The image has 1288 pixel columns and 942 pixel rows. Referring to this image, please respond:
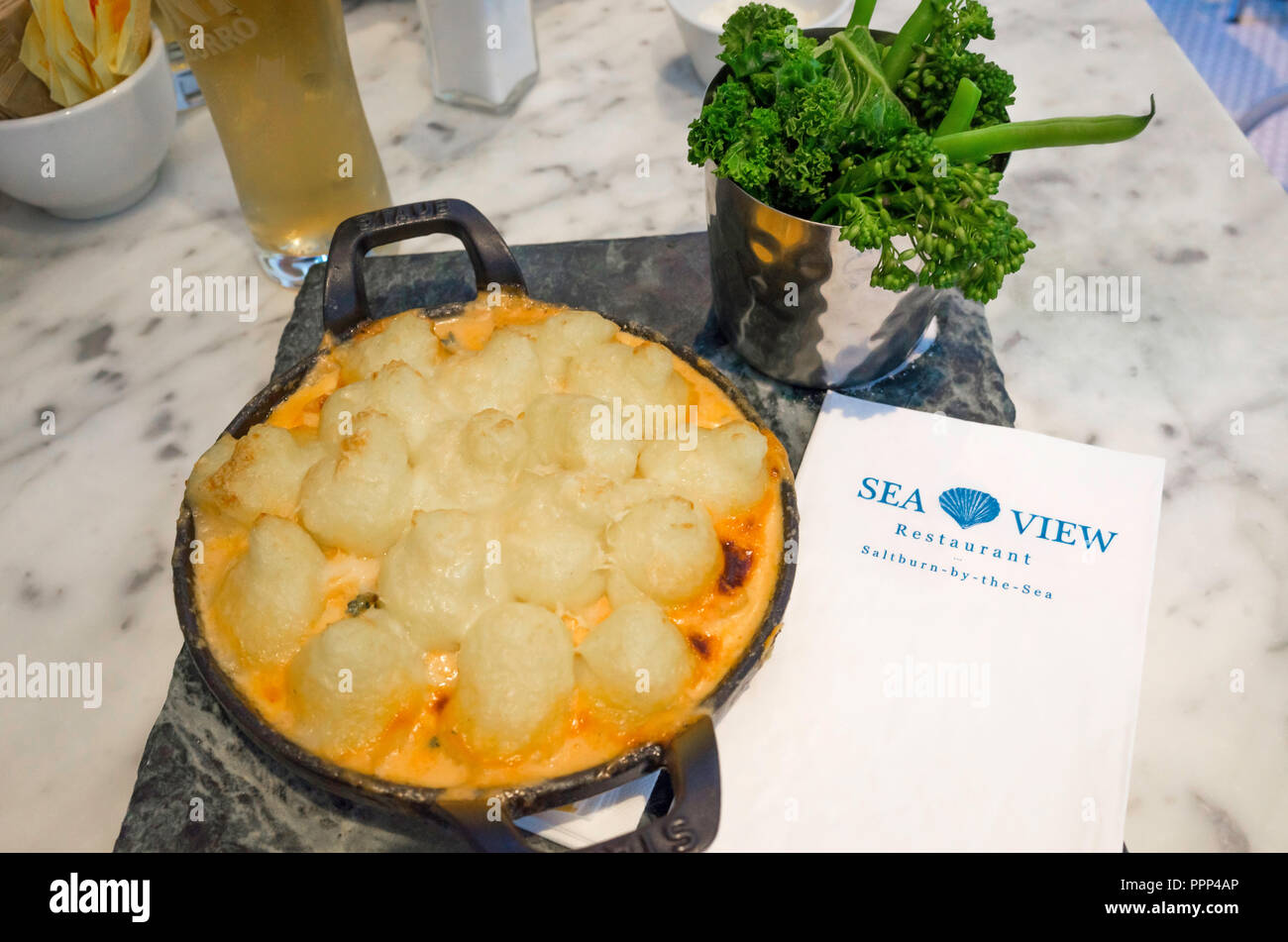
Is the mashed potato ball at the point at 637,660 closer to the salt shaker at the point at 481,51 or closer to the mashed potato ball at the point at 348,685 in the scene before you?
the mashed potato ball at the point at 348,685

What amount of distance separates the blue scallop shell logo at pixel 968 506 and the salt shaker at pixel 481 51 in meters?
0.93

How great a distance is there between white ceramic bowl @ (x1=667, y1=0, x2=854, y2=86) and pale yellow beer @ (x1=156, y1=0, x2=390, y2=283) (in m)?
0.49

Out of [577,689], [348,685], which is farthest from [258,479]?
[577,689]

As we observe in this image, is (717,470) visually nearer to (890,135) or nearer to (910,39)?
(890,135)

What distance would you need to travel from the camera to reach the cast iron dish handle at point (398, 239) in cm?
97

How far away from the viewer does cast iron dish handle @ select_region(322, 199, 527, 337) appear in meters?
0.97

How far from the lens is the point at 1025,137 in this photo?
860mm

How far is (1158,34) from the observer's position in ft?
5.08

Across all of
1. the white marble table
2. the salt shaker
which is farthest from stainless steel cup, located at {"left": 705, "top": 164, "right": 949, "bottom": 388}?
the salt shaker

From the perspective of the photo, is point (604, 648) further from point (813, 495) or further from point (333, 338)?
point (333, 338)

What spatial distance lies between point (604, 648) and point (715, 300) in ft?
1.80

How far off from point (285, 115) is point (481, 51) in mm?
400

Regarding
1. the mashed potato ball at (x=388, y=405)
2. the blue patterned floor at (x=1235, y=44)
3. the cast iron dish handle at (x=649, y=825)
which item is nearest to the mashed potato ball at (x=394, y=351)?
the mashed potato ball at (x=388, y=405)

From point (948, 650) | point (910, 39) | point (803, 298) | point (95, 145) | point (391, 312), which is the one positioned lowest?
point (948, 650)
